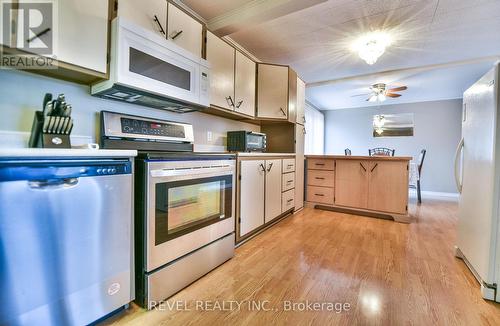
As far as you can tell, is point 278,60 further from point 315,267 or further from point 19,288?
point 19,288

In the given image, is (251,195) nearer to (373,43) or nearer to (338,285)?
(338,285)

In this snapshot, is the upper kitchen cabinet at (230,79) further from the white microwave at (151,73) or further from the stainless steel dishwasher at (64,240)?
the stainless steel dishwasher at (64,240)

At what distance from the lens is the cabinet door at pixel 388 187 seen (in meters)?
3.13

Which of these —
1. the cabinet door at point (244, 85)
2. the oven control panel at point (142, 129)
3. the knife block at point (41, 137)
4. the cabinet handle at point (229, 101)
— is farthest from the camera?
the cabinet door at point (244, 85)

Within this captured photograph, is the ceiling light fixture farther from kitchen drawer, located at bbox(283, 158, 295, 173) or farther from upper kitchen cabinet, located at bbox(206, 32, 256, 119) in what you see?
kitchen drawer, located at bbox(283, 158, 295, 173)

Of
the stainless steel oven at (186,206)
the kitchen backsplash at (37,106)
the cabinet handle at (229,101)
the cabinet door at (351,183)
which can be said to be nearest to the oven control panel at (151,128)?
the kitchen backsplash at (37,106)

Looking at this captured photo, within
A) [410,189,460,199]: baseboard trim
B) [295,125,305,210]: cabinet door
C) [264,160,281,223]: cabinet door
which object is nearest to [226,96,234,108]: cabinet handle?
[264,160,281,223]: cabinet door

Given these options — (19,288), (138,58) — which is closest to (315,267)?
(19,288)

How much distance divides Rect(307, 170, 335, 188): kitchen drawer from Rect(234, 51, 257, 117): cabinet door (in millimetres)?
1669

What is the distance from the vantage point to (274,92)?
9.92ft

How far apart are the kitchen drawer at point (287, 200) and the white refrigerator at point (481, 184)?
5.77 ft

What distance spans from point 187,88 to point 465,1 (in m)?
2.76

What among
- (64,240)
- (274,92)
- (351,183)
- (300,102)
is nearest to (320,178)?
(351,183)

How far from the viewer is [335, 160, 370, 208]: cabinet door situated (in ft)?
11.1
